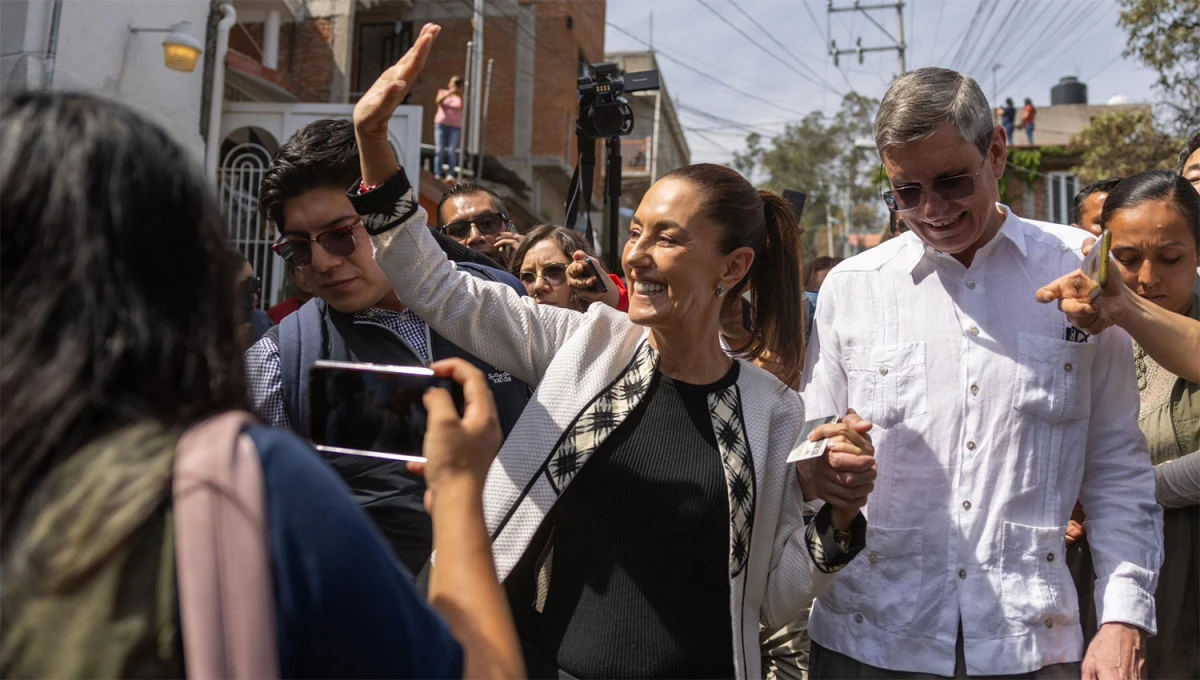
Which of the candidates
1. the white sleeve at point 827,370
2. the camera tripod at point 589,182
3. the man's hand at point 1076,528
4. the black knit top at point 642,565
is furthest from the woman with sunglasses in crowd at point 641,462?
the camera tripod at point 589,182

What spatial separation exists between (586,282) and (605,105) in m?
1.20

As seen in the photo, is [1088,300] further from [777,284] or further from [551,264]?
[551,264]

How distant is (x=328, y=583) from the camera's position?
3.33 ft

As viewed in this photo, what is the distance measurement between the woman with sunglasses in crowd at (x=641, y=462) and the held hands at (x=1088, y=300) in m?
0.51

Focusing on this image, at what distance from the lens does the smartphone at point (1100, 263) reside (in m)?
2.10

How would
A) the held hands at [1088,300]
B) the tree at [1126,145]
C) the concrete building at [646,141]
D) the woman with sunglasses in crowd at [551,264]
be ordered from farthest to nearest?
the concrete building at [646,141]
the tree at [1126,145]
the woman with sunglasses in crowd at [551,264]
the held hands at [1088,300]

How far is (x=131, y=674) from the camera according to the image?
38.4 inches

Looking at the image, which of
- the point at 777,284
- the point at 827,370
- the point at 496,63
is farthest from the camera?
the point at 496,63

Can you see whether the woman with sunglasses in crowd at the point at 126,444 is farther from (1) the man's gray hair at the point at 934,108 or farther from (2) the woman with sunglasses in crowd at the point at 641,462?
(1) the man's gray hair at the point at 934,108

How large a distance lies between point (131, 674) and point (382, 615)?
0.80 feet

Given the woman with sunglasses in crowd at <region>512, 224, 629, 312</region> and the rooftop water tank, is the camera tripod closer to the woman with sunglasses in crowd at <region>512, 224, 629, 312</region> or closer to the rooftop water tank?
the woman with sunglasses in crowd at <region>512, 224, 629, 312</region>

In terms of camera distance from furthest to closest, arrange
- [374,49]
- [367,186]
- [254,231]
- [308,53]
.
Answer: [374,49], [308,53], [254,231], [367,186]

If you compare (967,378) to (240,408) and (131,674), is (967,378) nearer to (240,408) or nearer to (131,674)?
(240,408)

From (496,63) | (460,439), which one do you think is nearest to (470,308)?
(460,439)
